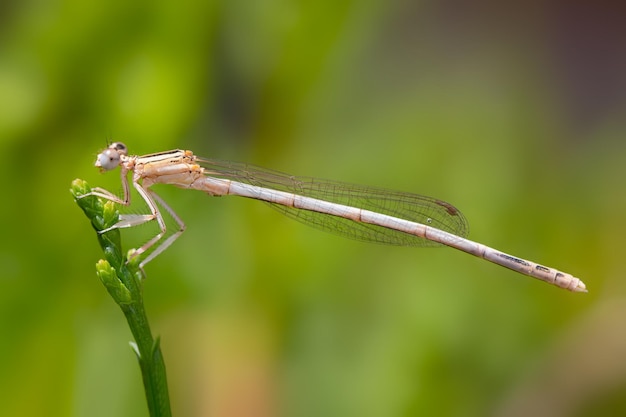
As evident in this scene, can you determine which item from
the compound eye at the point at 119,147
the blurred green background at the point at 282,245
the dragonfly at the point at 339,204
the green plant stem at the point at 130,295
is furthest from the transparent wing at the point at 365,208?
the green plant stem at the point at 130,295

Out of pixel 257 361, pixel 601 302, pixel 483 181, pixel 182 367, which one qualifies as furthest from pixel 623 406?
pixel 182 367

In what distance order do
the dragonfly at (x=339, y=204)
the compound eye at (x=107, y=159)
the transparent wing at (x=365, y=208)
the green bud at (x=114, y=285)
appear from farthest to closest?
1. the transparent wing at (x=365, y=208)
2. the dragonfly at (x=339, y=204)
3. the compound eye at (x=107, y=159)
4. the green bud at (x=114, y=285)

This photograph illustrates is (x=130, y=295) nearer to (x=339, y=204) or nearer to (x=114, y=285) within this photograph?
(x=114, y=285)

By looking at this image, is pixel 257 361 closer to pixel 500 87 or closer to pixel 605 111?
pixel 500 87

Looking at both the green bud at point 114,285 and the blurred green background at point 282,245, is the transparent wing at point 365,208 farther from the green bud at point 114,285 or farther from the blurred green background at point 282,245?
the green bud at point 114,285

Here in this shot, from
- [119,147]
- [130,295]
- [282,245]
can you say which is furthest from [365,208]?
[130,295]

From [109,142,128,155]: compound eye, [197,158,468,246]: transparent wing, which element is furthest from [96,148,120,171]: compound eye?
[197,158,468,246]: transparent wing
